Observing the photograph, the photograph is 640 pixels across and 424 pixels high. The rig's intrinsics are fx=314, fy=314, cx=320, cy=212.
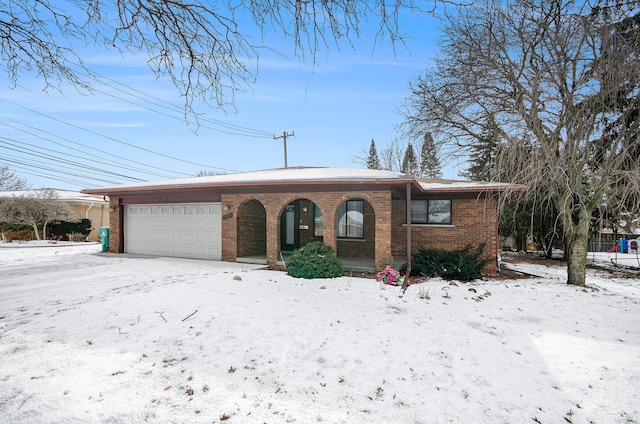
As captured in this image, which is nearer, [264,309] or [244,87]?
[244,87]

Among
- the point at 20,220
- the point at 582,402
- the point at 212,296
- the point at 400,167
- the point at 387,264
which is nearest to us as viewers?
the point at 582,402

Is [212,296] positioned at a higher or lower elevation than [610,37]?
lower

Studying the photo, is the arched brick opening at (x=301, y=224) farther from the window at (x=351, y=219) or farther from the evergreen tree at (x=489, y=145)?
the evergreen tree at (x=489, y=145)

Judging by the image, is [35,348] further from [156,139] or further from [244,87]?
[156,139]

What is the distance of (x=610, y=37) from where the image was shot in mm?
5316

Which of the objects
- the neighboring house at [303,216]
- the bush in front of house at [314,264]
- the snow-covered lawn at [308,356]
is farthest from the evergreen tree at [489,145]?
the bush in front of house at [314,264]

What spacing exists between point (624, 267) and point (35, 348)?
20.1 metres

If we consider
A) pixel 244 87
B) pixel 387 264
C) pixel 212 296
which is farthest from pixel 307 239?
pixel 244 87

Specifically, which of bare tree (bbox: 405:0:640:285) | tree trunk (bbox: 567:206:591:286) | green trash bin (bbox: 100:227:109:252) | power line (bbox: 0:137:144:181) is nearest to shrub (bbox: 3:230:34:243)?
power line (bbox: 0:137:144:181)

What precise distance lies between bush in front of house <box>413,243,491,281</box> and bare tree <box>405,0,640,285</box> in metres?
2.64

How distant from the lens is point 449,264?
933 cm

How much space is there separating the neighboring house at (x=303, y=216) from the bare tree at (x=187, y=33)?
6048 millimetres

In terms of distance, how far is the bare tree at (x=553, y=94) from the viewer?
6.71m

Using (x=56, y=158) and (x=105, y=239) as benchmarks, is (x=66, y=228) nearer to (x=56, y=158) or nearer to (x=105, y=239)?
(x=56, y=158)
